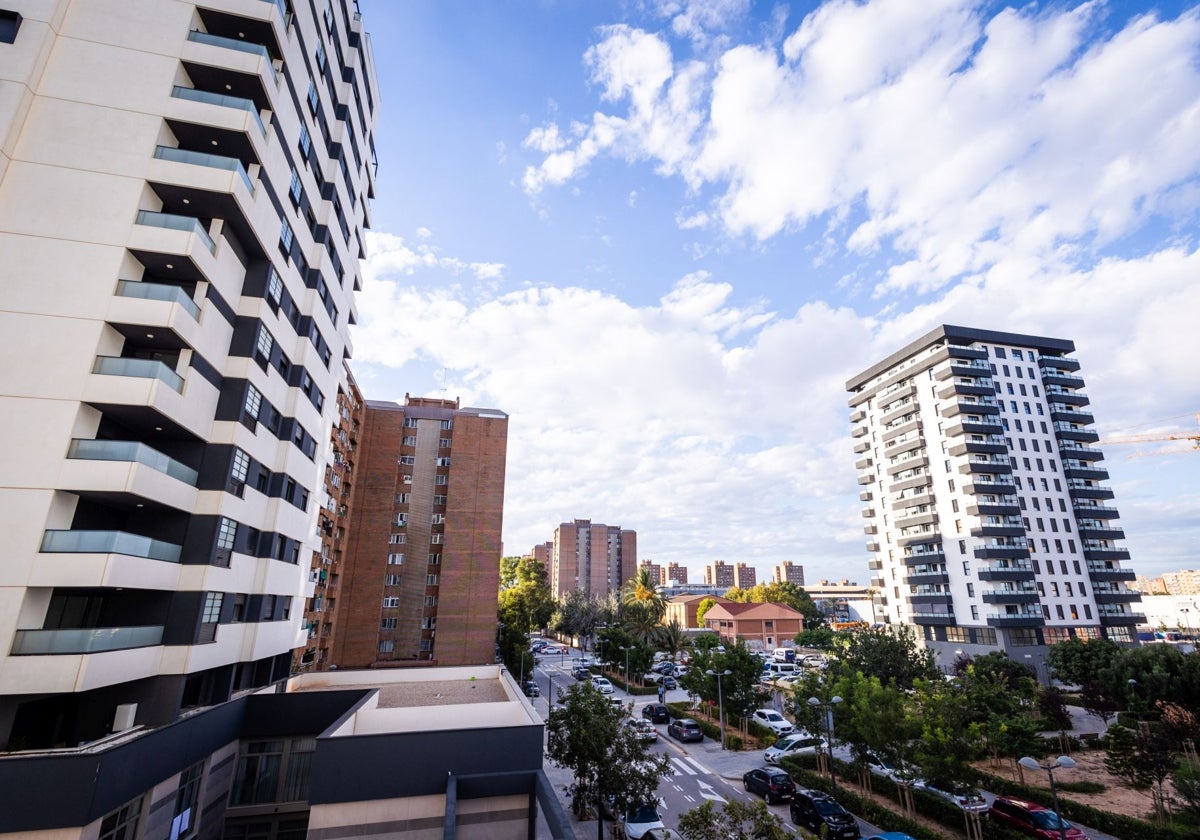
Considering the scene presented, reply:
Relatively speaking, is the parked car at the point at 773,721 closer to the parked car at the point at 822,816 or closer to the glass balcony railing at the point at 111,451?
the parked car at the point at 822,816

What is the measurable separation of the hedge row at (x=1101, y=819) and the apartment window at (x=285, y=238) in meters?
39.9

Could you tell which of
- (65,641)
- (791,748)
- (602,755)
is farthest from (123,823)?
(791,748)

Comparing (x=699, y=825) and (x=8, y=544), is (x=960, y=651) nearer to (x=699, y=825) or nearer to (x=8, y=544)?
(x=699, y=825)

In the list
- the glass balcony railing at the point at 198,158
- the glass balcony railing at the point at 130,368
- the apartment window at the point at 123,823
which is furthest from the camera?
the glass balcony railing at the point at 198,158

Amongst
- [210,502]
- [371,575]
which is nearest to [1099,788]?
[210,502]

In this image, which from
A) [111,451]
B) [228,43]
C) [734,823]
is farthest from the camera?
[228,43]

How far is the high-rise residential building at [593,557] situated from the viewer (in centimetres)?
15162

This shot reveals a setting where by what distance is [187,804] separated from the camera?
21172mm

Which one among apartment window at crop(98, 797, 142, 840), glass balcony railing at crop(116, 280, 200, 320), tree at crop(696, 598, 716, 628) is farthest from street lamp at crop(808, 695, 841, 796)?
tree at crop(696, 598, 716, 628)

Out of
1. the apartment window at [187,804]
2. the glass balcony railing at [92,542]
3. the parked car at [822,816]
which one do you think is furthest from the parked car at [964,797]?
the glass balcony railing at [92,542]

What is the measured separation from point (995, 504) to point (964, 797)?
51920 mm

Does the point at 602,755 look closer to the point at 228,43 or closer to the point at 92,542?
the point at 92,542

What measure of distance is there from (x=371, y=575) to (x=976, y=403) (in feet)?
238

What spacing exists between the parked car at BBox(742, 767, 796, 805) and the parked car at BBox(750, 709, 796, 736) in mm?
10733
